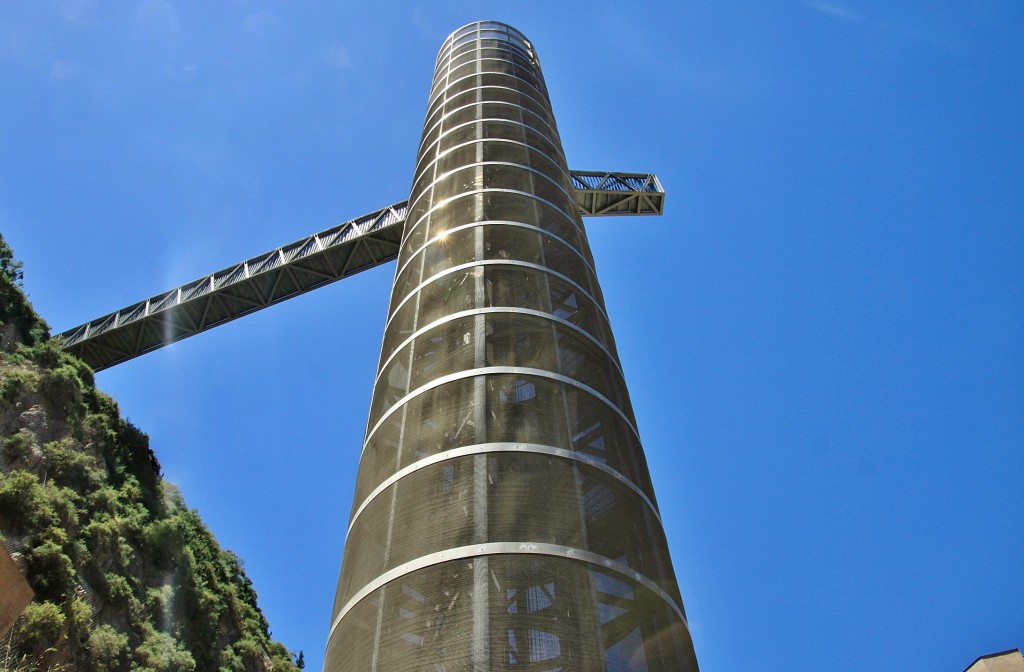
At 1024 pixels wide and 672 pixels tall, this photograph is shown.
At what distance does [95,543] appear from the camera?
21.4 m

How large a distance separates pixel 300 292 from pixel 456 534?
98.9ft

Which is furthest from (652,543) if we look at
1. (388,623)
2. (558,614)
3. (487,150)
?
(487,150)

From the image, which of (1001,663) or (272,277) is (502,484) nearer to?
(1001,663)

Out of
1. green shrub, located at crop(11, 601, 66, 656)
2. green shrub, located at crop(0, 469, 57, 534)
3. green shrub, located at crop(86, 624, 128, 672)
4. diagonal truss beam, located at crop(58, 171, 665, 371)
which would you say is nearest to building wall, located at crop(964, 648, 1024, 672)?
diagonal truss beam, located at crop(58, 171, 665, 371)

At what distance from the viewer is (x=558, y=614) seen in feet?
19.1

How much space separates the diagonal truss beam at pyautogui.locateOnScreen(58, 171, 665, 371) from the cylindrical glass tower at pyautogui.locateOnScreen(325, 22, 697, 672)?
22.0 metres

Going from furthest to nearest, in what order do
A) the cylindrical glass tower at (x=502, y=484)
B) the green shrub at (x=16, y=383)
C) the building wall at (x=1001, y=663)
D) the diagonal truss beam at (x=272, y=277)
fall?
the diagonal truss beam at (x=272, y=277) < the building wall at (x=1001, y=663) < the green shrub at (x=16, y=383) < the cylindrical glass tower at (x=502, y=484)

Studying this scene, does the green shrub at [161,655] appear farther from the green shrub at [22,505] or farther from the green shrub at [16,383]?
the green shrub at [16,383]

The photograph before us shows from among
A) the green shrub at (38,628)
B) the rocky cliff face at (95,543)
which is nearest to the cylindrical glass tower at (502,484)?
the rocky cliff face at (95,543)

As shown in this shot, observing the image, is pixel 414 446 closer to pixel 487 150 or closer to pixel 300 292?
pixel 487 150

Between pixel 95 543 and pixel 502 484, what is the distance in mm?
19605

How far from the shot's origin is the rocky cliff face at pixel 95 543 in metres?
Result: 18.4

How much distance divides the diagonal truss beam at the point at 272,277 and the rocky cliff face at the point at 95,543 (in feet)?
21.1

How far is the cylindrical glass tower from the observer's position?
583 centimetres
